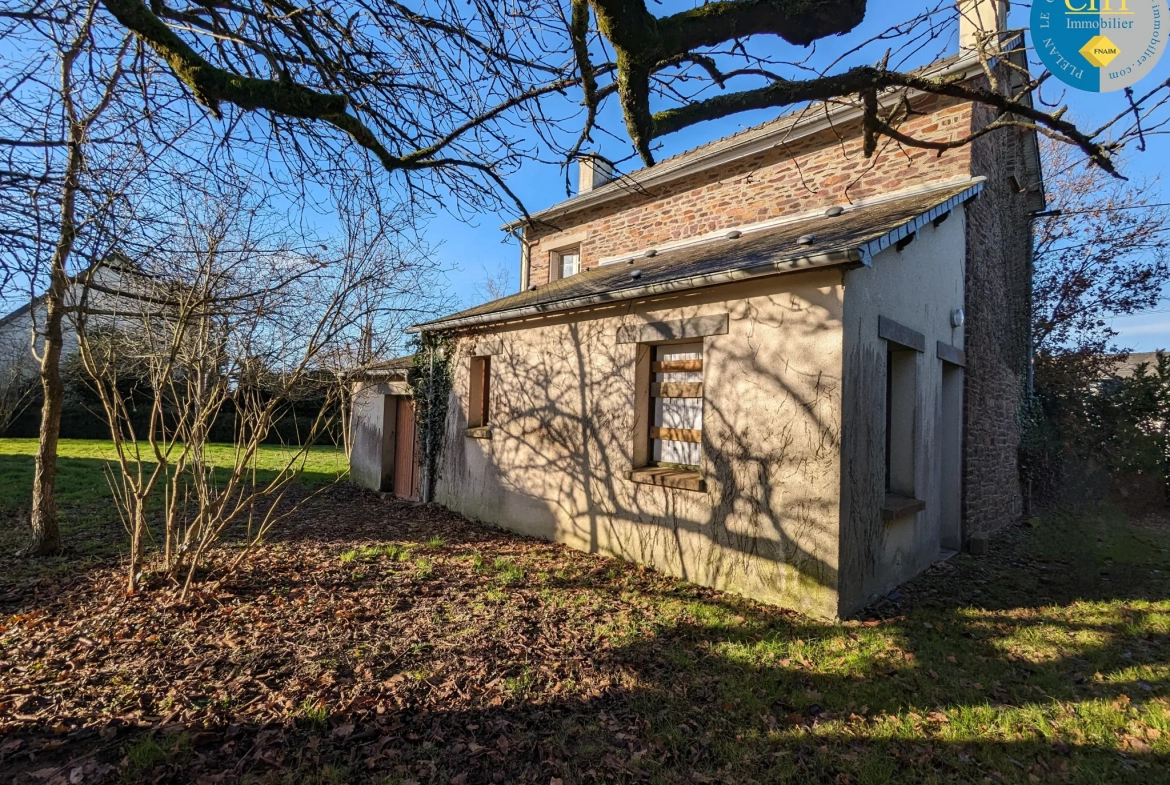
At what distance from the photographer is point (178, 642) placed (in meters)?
3.83

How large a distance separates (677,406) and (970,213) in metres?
5.17

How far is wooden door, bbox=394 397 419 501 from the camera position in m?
10.5

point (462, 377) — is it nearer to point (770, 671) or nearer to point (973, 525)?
point (770, 671)

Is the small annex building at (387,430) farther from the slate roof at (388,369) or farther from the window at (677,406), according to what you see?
the window at (677,406)

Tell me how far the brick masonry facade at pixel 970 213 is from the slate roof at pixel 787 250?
0.51 m

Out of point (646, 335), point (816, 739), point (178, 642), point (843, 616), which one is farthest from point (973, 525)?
point (178, 642)

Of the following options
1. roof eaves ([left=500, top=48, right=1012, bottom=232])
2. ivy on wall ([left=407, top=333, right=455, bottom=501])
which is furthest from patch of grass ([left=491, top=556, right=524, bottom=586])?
roof eaves ([left=500, top=48, right=1012, bottom=232])

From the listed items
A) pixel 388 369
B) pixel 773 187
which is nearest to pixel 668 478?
pixel 773 187

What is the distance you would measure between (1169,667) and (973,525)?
3.75 metres

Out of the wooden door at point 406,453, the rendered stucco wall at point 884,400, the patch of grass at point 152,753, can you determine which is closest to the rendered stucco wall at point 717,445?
the rendered stucco wall at point 884,400

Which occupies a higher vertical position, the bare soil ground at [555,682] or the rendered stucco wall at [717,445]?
the rendered stucco wall at [717,445]

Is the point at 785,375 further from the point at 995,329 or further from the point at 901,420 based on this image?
the point at 995,329

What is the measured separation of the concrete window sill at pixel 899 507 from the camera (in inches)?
208

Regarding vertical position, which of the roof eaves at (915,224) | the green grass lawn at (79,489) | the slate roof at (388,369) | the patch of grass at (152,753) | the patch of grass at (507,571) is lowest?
the patch of grass at (152,753)
